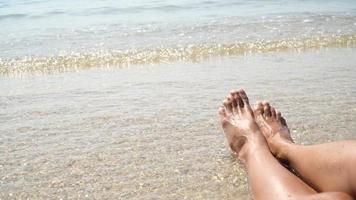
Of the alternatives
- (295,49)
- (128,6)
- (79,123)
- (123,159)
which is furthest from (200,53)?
(128,6)

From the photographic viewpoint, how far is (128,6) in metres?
11.6

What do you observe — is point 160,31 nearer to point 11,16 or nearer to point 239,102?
point 11,16

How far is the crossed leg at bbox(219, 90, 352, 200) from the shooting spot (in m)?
1.86

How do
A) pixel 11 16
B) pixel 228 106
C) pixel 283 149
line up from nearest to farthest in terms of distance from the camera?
1. pixel 283 149
2. pixel 228 106
3. pixel 11 16

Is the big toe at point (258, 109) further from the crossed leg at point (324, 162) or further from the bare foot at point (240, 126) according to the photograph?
the crossed leg at point (324, 162)

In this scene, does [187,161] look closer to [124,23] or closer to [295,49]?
[295,49]

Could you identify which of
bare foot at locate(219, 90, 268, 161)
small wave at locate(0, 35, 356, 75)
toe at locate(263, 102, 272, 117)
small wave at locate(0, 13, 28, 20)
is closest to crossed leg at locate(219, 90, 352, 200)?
bare foot at locate(219, 90, 268, 161)

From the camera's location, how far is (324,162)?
6.48 ft

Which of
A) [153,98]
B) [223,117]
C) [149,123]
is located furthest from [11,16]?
[223,117]

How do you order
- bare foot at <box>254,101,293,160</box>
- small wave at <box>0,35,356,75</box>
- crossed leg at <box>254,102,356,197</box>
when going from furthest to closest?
1. small wave at <box>0,35,356,75</box>
2. bare foot at <box>254,101,293,160</box>
3. crossed leg at <box>254,102,356,197</box>

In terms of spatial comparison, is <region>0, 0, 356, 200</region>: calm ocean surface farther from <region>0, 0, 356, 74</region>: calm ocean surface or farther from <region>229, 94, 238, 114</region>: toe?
<region>229, 94, 238, 114</region>: toe

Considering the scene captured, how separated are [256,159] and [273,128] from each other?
24.9 inches

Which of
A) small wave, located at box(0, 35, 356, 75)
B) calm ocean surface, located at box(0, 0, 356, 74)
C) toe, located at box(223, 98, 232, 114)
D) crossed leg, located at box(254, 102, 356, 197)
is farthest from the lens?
calm ocean surface, located at box(0, 0, 356, 74)

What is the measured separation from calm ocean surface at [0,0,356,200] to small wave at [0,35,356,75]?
15 mm
